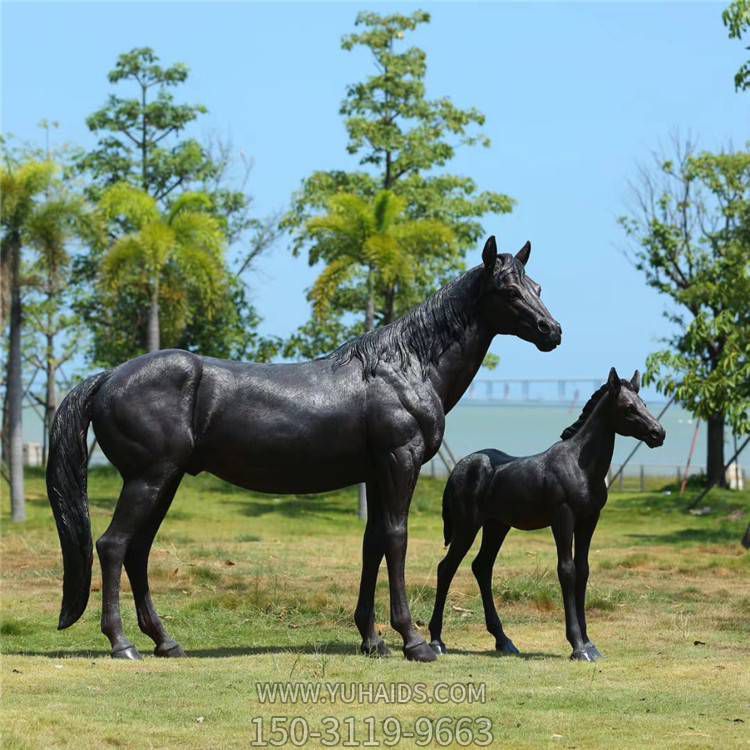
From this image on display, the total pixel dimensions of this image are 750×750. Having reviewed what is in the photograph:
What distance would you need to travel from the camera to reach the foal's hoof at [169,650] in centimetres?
1067

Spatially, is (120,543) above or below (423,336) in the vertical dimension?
below

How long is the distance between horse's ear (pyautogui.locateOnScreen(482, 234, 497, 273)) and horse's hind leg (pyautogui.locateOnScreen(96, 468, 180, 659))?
9.24 feet

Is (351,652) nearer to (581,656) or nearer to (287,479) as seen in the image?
(287,479)

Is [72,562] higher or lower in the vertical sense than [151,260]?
lower

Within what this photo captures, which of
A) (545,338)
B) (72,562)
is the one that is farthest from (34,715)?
(545,338)

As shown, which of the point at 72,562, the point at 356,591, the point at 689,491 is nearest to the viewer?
the point at 72,562

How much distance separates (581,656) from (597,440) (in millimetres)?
1634

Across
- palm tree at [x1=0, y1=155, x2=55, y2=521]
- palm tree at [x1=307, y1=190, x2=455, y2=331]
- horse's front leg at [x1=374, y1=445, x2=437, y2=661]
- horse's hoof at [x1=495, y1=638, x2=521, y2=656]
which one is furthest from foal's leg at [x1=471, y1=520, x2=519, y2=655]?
palm tree at [x1=0, y1=155, x2=55, y2=521]

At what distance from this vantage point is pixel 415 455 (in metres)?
10.6

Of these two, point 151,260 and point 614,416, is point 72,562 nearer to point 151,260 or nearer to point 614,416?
point 614,416

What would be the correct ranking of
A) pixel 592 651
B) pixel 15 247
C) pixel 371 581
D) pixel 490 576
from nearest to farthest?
pixel 592 651
pixel 371 581
pixel 490 576
pixel 15 247

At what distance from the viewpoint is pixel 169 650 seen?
35.1ft

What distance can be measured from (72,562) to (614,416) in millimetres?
4209

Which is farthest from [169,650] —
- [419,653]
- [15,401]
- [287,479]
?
[15,401]
